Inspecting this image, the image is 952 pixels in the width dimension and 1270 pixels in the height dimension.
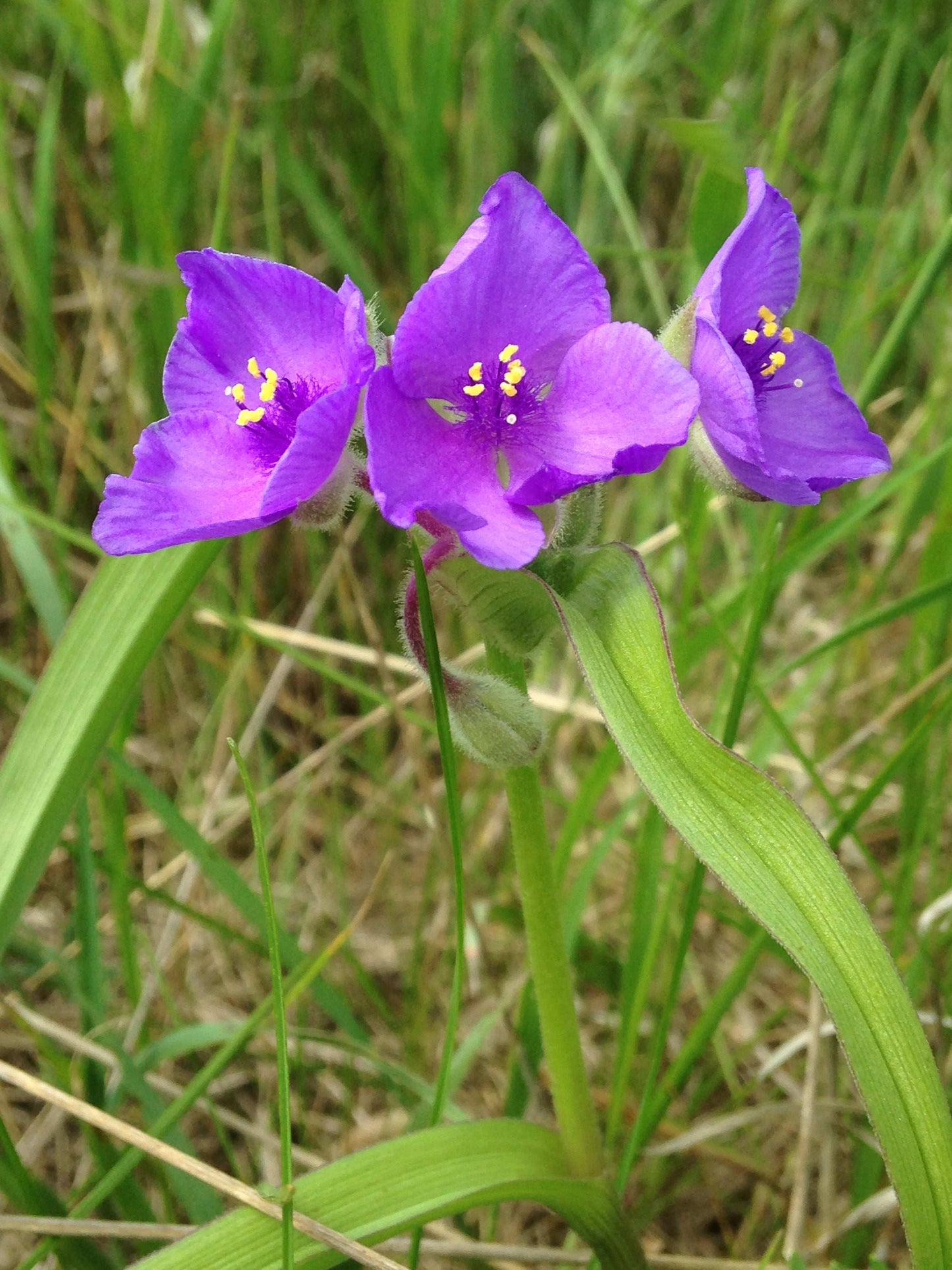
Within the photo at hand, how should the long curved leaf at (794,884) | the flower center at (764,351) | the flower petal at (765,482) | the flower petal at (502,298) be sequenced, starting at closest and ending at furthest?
the long curved leaf at (794,884) < the flower petal at (502,298) < the flower petal at (765,482) < the flower center at (764,351)

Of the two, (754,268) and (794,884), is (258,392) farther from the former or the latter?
(794,884)

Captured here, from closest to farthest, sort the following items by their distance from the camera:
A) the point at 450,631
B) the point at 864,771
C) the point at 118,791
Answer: the point at 118,791 → the point at 864,771 → the point at 450,631

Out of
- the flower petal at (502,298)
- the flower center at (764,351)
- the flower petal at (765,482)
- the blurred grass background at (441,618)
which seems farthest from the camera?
the blurred grass background at (441,618)

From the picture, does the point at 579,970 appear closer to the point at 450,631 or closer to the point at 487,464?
the point at 450,631

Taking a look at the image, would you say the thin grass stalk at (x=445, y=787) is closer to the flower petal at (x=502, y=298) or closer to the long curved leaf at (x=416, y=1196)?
the long curved leaf at (x=416, y=1196)

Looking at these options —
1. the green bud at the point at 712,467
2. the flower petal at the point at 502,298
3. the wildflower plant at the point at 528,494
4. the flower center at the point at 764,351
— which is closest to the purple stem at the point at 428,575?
the wildflower plant at the point at 528,494

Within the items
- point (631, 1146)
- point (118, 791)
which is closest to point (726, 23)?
point (118, 791)

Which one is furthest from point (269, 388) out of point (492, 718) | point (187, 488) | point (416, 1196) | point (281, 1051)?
point (416, 1196)

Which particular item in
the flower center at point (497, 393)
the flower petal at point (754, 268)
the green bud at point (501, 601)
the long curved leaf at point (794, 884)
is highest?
the flower petal at point (754, 268)
